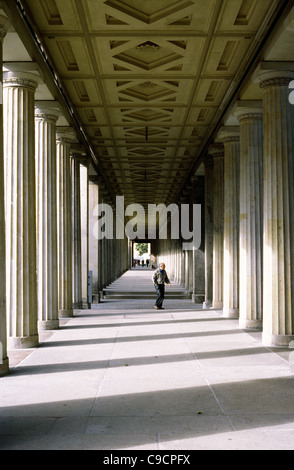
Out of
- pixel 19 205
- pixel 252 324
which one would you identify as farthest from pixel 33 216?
pixel 252 324

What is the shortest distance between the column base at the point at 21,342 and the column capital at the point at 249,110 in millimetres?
7465

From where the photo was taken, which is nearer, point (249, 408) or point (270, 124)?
point (249, 408)

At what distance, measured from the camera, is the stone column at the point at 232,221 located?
17000mm

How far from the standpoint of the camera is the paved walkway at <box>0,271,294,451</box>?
5.83 meters

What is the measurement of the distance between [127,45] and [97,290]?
47.7 ft

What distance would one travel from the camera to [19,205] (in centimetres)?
1135

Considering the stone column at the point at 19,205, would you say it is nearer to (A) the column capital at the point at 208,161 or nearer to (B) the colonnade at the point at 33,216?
(B) the colonnade at the point at 33,216

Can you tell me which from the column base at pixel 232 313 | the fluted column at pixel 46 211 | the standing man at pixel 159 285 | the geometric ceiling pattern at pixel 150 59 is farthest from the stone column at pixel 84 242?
the fluted column at pixel 46 211

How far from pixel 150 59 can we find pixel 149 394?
8273 millimetres

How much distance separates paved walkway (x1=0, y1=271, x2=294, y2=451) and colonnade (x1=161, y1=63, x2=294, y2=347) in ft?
3.42

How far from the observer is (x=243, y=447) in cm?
548

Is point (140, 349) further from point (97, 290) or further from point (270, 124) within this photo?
point (97, 290)

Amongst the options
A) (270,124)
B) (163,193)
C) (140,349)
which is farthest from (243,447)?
(163,193)

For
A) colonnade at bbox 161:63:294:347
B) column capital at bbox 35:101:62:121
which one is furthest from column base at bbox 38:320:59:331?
column capital at bbox 35:101:62:121
